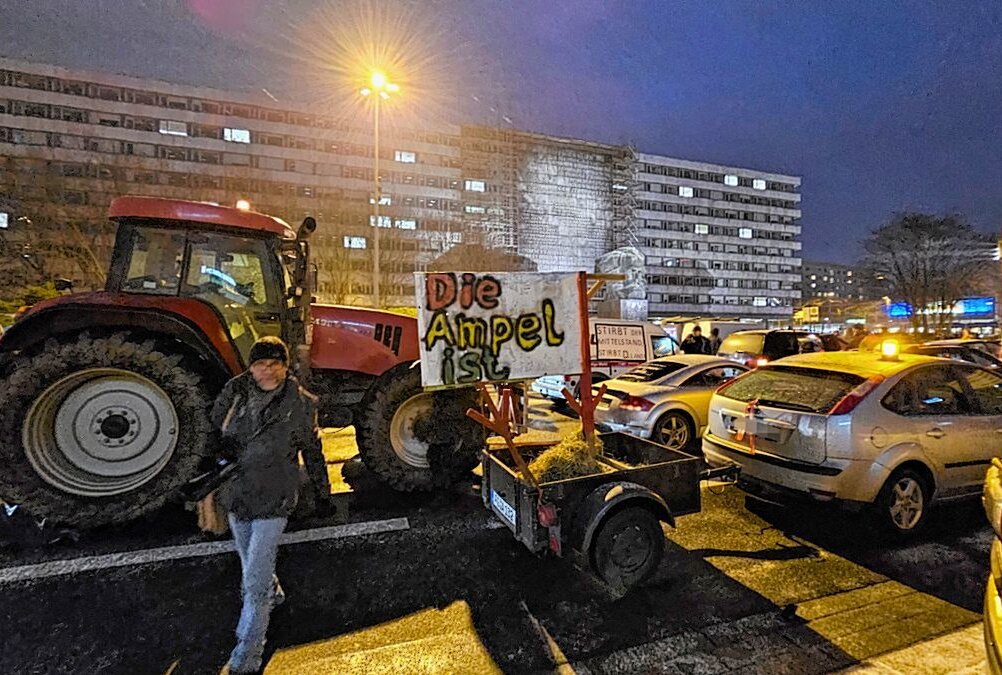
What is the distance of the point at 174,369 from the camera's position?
4785 millimetres

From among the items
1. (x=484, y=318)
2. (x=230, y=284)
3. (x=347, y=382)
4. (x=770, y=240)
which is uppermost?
(x=770, y=240)

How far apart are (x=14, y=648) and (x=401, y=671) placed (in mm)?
2366

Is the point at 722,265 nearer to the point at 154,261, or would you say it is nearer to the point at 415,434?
the point at 415,434

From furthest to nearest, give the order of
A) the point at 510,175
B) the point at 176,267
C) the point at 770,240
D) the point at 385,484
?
1. the point at 770,240
2. the point at 510,175
3. the point at 385,484
4. the point at 176,267

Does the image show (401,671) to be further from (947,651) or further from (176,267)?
(176,267)

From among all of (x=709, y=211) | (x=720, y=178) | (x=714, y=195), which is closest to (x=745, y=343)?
(x=709, y=211)

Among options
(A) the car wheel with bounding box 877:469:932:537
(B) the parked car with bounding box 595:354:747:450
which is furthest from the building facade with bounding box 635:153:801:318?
(A) the car wheel with bounding box 877:469:932:537

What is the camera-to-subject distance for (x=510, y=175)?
2854 inches

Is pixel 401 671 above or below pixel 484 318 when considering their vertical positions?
below

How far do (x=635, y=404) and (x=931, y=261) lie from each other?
138 ft

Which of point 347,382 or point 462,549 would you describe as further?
point 347,382

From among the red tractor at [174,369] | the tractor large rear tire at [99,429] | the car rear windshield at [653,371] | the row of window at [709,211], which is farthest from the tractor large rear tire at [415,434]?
the row of window at [709,211]

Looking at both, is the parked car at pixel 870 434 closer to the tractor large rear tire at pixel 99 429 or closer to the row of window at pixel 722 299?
the tractor large rear tire at pixel 99 429

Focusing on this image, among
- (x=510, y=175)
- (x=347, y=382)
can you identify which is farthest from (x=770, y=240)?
(x=347, y=382)
